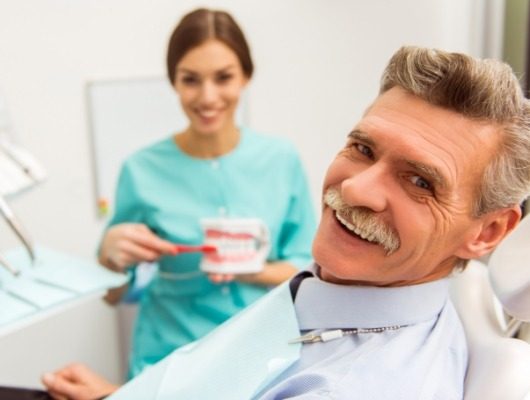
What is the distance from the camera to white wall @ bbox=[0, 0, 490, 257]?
1.78 m

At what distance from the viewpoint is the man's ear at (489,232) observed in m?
0.89

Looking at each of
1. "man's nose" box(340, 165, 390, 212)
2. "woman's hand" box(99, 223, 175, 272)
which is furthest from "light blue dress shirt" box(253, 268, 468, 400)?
"woman's hand" box(99, 223, 175, 272)

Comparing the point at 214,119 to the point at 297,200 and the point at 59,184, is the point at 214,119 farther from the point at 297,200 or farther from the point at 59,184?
the point at 59,184

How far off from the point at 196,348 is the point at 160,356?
0.48m

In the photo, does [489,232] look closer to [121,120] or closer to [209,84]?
[209,84]

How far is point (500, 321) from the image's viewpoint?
0.99 m

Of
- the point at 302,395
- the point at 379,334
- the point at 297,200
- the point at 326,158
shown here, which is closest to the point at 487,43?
the point at 326,158

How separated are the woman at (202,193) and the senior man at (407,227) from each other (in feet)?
1.76

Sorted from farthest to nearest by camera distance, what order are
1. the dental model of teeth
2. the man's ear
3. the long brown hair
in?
the long brown hair → the dental model of teeth → the man's ear

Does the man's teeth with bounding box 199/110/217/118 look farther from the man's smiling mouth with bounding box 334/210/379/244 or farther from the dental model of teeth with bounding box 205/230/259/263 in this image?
the man's smiling mouth with bounding box 334/210/379/244

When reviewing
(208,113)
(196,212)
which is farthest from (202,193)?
(208,113)

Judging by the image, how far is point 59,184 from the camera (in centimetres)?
190

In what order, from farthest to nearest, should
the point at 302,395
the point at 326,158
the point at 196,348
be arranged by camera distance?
1. the point at 326,158
2. the point at 196,348
3. the point at 302,395

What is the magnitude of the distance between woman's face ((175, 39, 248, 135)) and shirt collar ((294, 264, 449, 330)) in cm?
67
